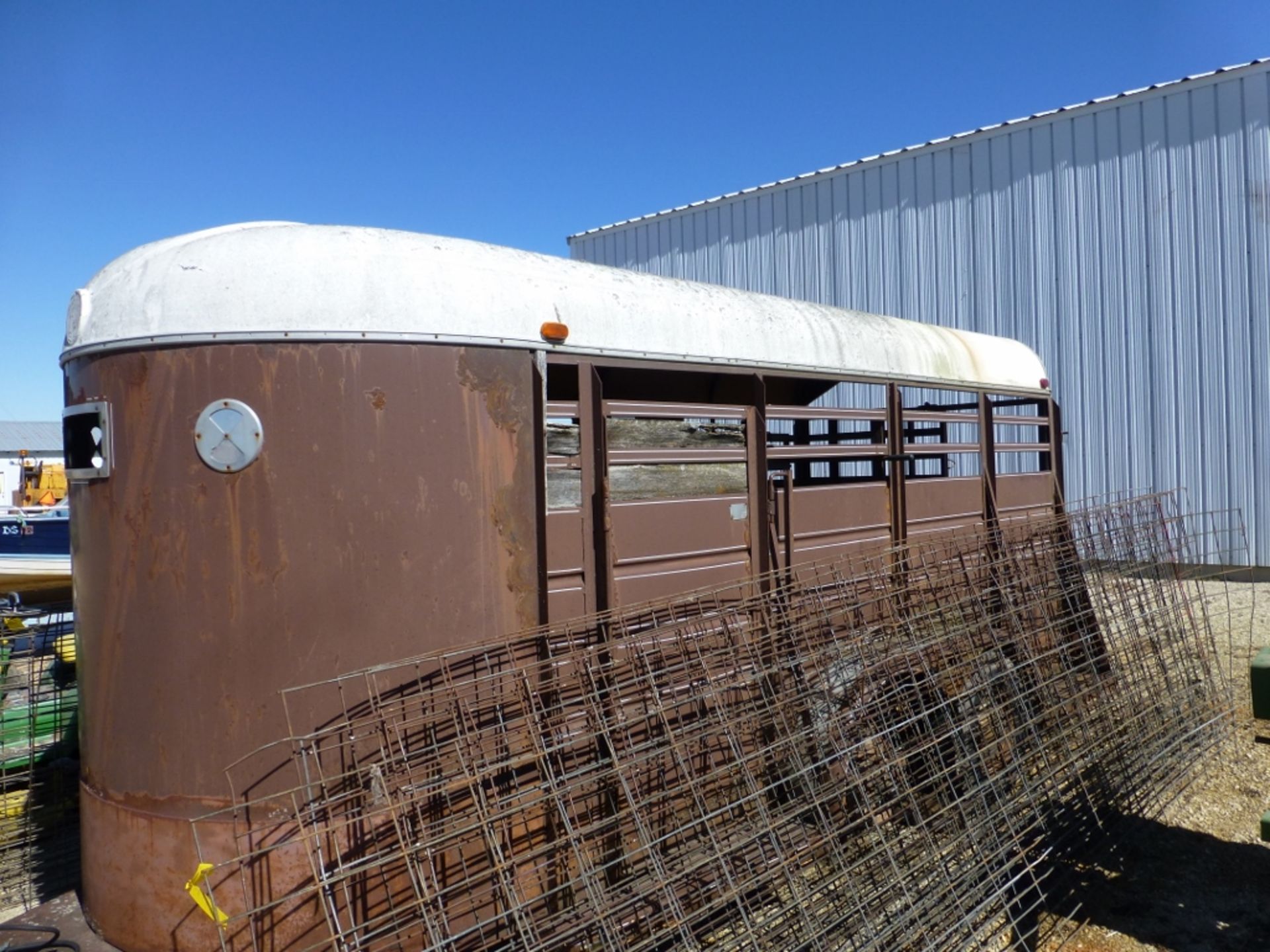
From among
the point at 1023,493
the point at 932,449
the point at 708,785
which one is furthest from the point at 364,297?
the point at 1023,493

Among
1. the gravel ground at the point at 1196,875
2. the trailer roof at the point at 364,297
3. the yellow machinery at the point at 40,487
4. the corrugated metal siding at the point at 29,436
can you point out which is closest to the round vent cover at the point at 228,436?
the trailer roof at the point at 364,297

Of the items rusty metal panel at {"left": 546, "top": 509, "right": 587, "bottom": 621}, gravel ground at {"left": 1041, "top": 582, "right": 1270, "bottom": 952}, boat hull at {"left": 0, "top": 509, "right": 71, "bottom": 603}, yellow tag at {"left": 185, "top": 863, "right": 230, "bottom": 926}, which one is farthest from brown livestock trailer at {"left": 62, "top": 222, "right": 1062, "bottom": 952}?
boat hull at {"left": 0, "top": 509, "right": 71, "bottom": 603}

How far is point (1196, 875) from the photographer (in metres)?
4.23

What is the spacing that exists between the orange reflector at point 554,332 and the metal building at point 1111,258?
10642 mm

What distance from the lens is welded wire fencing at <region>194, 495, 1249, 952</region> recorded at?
3080 millimetres

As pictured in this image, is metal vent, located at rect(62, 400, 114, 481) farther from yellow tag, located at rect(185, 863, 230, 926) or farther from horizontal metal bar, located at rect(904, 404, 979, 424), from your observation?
horizontal metal bar, located at rect(904, 404, 979, 424)

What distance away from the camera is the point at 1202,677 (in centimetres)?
575

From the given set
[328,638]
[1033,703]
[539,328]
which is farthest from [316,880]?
[1033,703]

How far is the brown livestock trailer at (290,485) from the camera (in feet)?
10.4

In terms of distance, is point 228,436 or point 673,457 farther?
point 673,457

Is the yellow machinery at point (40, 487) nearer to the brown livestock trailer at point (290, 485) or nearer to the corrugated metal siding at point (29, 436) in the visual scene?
the corrugated metal siding at point (29, 436)

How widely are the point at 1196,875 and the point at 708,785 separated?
242cm

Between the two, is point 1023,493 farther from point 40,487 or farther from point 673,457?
point 40,487

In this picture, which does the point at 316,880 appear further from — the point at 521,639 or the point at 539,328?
the point at 539,328
